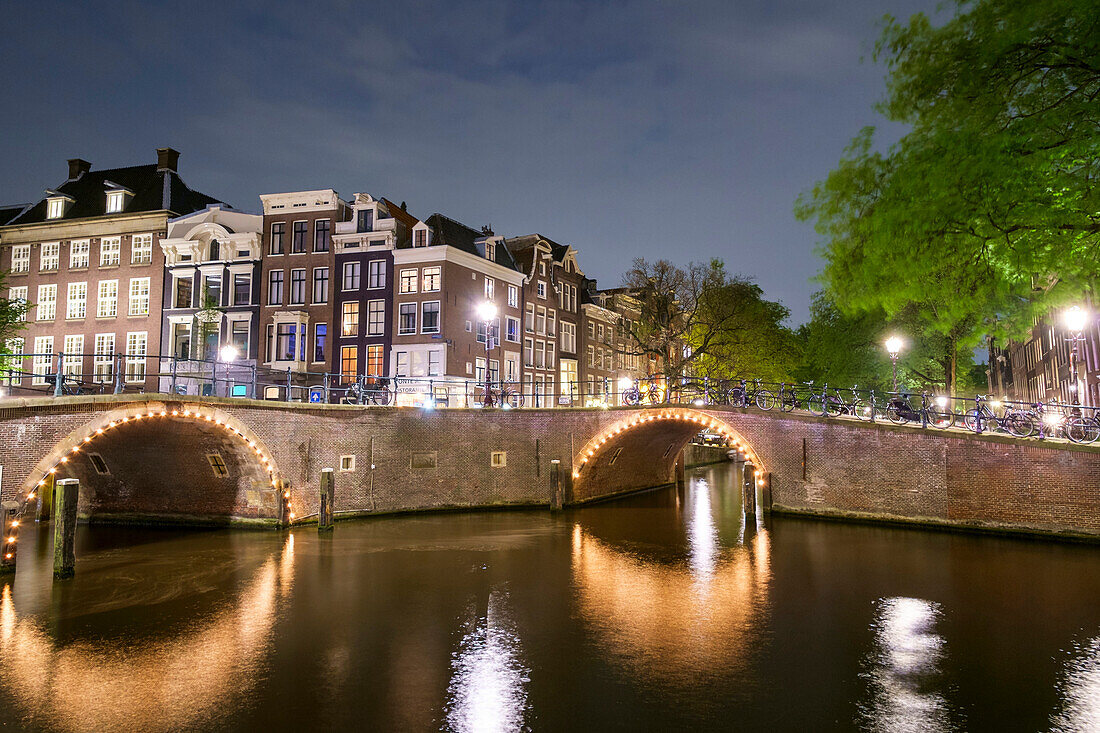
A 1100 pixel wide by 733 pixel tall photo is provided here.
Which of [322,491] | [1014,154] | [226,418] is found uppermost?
[1014,154]

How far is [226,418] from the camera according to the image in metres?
21.4

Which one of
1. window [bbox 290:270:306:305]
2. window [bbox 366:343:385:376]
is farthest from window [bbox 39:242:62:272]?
window [bbox 366:343:385:376]

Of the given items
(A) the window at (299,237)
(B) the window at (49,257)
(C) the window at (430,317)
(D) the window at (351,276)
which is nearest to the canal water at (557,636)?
(C) the window at (430,317)

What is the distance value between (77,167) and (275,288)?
20336mm

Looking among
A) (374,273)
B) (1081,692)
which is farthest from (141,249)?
Result: (1081,692)

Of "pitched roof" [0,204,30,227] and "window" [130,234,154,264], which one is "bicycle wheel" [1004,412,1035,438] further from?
"pitched roof" [0,204,30,227]

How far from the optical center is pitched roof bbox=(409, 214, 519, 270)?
40.6 m

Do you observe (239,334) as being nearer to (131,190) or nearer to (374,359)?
(374,359)

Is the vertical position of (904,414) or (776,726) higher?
(904,414)

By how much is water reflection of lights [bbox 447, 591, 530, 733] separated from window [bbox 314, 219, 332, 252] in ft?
106

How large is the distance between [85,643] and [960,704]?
13399 millimetres

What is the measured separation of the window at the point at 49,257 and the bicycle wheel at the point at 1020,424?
52.3 meters

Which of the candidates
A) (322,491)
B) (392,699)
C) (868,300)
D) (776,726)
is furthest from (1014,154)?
(322,491)

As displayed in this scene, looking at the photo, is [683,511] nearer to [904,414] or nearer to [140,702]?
[904,414]
